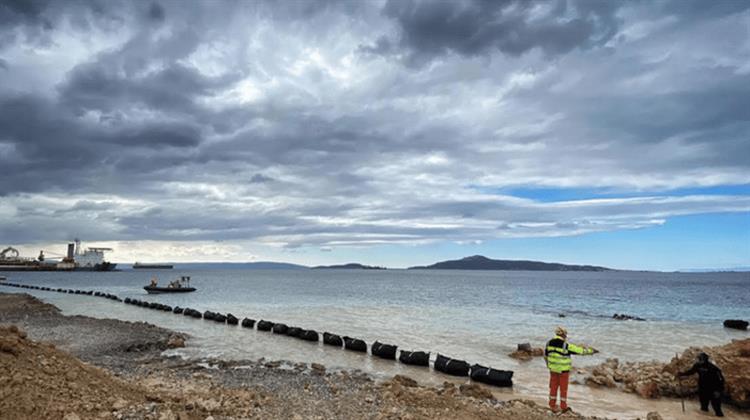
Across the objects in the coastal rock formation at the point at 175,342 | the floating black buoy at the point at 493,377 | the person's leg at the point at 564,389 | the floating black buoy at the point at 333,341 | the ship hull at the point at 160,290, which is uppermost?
the person's leg at the point at 564,389

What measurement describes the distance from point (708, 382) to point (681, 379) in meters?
1.33

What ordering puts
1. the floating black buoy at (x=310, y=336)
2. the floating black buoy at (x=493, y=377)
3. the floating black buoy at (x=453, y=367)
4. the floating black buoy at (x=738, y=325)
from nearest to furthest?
the floating black buoy at (x=493, y=377) < the floating black buoy at (x=453, y=367) < the floating black buoy at (x=310, y=336) < the floating black buoy at (x=738, y=325)

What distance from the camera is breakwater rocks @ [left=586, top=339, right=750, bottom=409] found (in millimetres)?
12383

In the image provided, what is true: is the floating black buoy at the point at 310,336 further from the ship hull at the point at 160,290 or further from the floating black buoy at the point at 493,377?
the ship hull at the point at 160,290

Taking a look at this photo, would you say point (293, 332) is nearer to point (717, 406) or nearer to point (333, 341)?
point (333, 341)

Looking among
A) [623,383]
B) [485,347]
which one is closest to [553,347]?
[623,383]

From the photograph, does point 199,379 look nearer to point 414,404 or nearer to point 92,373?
point 92,373

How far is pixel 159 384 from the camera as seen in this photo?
11.9 meters

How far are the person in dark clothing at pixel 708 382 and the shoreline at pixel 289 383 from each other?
1.25 m

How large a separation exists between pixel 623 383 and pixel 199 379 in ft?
40.6

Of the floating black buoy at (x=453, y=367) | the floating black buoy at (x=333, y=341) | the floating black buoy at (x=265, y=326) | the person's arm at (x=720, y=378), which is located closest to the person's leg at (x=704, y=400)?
the person's arm at (x=720, y=378)

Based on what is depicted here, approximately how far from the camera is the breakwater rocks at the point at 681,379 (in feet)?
40.6

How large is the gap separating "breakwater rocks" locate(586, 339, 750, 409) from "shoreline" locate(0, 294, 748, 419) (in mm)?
700

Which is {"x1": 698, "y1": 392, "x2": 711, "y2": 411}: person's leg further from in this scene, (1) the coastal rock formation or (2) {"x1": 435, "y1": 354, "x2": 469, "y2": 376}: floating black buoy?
(1) the coastal rock formation
